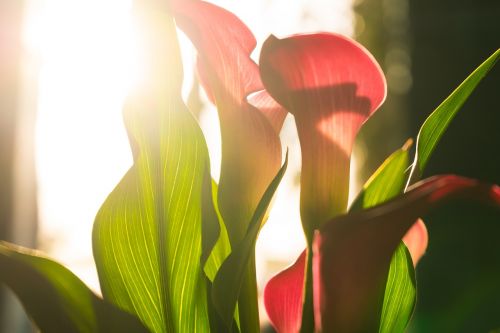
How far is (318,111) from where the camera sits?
10.8 inches

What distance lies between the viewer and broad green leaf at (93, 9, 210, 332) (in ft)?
0.86

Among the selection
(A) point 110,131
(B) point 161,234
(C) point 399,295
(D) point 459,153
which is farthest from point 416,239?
(D) point 459,153

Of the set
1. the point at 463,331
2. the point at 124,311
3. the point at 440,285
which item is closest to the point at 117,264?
the point at 124,311

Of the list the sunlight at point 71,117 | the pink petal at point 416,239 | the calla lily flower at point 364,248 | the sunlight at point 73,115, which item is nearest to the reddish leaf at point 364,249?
the calla lily flower at point 364,248

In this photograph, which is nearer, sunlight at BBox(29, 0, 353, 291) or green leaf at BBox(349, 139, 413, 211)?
green leaf at BBox(349, 139, 413, 211)

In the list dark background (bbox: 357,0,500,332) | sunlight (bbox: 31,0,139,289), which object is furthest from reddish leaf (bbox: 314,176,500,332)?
dark background (bbox: 357,0,500,332)

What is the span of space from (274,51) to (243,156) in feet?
0.19

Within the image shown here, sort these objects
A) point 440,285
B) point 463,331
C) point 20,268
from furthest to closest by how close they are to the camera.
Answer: point 440,285 → point 463,331 → point 20,268

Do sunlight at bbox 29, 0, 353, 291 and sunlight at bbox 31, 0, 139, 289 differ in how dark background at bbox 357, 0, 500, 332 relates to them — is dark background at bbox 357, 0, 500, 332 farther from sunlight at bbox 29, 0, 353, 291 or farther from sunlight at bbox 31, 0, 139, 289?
sunlight at bbox 31, 0, 139, 289

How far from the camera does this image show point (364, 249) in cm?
23

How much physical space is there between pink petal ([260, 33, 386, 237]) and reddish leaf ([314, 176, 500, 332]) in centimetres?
5

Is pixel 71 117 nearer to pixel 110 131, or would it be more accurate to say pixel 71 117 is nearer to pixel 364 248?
pixel 110 131

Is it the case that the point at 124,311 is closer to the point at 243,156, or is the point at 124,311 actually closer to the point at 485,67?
the point at 243,156

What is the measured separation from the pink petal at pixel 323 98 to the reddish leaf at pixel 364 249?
0.05 metres
